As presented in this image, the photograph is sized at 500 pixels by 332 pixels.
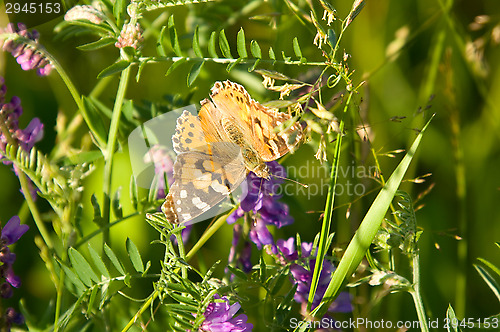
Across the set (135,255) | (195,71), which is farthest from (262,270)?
(195,71)

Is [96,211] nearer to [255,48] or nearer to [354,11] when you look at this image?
[255,48]

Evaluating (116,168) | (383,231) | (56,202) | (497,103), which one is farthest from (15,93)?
(497,103)

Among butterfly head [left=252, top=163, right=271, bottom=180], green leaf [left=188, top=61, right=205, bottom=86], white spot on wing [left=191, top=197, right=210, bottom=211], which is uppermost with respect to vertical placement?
green leaf [left=188, top=61, right=205, bottom=86]

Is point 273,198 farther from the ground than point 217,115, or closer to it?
closer to it

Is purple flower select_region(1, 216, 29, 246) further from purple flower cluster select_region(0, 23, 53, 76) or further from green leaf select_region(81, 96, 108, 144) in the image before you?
purple flower cluster select_region(0, 23, 53, 76)

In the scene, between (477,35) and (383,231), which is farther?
(477,35)

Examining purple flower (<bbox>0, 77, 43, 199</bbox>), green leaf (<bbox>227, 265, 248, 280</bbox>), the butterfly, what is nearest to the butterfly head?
the butterfly

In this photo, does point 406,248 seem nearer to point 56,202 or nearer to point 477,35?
point 56,202
